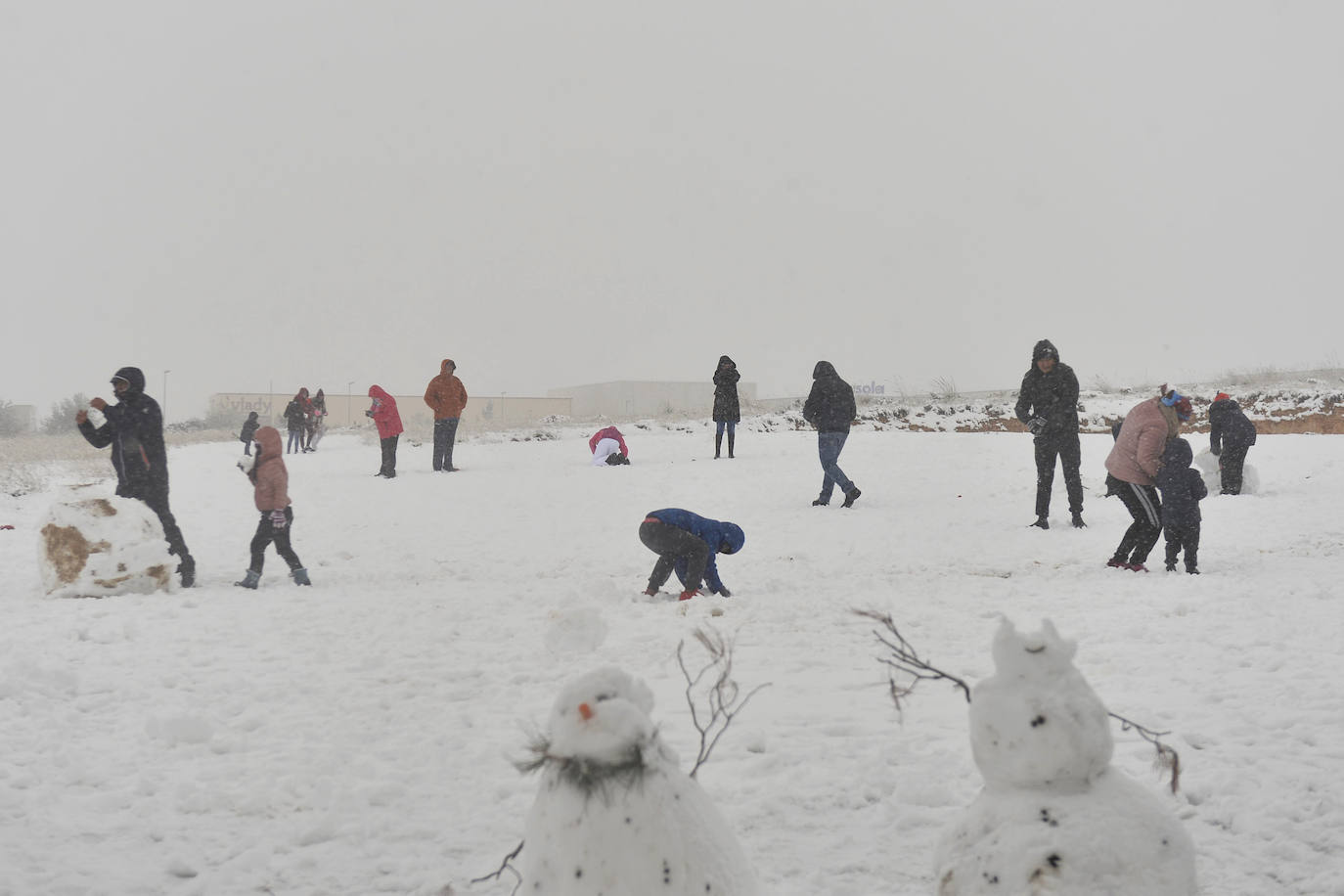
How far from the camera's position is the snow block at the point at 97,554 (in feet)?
20.9

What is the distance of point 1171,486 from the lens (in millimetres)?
6570

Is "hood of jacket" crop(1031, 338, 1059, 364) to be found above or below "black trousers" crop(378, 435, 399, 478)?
above

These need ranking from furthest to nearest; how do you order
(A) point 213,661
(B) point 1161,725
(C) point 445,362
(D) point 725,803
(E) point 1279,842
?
(C) point 445,362 < (A) point 213,661 < (B) point 1161,725 < (D) point 725,803 < (E) point 1279,842

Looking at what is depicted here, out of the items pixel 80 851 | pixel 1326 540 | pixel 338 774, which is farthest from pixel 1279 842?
pixel 1326 540

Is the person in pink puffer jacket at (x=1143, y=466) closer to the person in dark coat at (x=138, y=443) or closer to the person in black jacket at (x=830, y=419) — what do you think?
the person in black jacket at (x=830, y=419)

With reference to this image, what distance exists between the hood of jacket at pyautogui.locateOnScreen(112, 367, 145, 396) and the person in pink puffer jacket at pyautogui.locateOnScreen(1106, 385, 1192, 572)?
24.8ft

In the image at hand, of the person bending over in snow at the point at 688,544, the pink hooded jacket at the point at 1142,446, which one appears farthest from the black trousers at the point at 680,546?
the pink hooded jacket at the point at 1142,446

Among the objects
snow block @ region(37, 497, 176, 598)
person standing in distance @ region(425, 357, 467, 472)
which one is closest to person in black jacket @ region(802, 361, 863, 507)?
person standing in distance @ region(425, 357, 467, 472)

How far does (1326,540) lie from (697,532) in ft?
18.9

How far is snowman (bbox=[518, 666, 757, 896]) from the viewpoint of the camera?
1593 millimetres

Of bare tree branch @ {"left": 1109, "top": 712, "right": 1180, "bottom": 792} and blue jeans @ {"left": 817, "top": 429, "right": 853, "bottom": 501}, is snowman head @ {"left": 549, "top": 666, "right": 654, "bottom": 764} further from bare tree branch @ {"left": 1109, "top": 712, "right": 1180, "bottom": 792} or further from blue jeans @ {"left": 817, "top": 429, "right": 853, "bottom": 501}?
blue jeans @ {"left": 817, "top": 429, "right": 853, "bottom": 501}

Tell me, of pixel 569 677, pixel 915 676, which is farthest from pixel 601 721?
pixel 569 677

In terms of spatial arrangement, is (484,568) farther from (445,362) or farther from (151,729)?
(445,362)

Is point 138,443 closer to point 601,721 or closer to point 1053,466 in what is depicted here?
point 601,721
